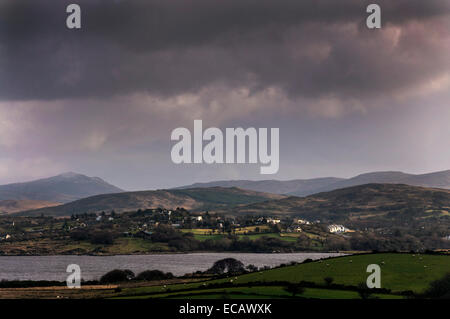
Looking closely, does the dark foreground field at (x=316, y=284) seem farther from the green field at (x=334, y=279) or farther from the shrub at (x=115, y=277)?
the shrub at (x=115, y=277)

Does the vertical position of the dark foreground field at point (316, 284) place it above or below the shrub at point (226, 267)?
above

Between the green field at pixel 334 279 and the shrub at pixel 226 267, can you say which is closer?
the green field at pixel 334 279

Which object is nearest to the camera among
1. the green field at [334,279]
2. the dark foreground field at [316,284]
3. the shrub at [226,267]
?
the dark foreground field at [316,284]

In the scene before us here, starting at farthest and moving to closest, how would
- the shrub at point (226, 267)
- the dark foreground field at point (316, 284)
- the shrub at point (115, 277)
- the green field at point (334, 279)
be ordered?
1. the shrub at point (226, 267)
2. the shrub at point (115, 277)
3. the green field at point (334, 279)
4. the dark foreground field at point (316, 284)

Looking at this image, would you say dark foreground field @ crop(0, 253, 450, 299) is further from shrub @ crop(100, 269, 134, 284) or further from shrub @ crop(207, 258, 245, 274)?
shrub @ crop(207, 258, 245, 274)

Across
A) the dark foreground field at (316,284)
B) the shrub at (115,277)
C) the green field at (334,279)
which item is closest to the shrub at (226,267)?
the shrub at (115,277)

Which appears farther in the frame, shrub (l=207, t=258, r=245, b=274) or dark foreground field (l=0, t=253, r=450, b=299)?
shrub (l=207, t=258, r=245, b=274)

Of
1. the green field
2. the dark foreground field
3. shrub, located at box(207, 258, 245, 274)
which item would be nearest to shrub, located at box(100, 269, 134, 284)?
the dark foreground field

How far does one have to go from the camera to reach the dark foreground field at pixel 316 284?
83875 millimetres

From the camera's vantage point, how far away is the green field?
278ft

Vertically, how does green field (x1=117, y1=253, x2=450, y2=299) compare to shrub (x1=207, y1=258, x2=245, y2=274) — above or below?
above

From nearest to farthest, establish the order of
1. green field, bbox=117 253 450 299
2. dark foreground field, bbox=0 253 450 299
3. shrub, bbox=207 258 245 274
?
dark foreground field, bbox=0 253 450 299 → green field, bbox=117 253 450 299 → shrub, bbox=207 258 245 274

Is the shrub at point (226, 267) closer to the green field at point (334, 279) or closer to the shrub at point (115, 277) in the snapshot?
the shrub at point (115, 277)
